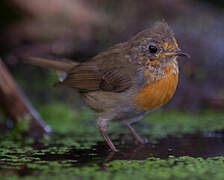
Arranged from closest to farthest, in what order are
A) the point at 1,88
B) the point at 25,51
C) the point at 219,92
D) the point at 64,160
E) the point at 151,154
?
the point at 64,160, the point at 151,154, the point at 1,88, the point at 219,92, the point at 25,51

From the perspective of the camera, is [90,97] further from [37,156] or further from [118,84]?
[37,156]

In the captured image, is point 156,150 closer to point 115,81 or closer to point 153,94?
point 153,94

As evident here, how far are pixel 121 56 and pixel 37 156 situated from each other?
1550 millimetres

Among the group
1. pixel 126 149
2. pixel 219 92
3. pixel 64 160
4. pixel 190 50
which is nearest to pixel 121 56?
pixel 126 149

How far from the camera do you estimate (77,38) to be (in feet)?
25.5

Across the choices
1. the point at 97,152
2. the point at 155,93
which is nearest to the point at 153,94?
the point at 155,93

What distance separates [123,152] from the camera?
4.20 metres

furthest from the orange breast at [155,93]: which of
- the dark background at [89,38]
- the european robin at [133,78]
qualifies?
the dark background at [89,38]

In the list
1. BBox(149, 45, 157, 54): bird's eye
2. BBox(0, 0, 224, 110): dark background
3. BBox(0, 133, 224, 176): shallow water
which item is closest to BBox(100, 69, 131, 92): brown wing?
BBox(149, 45, 157, 54): bird's eye

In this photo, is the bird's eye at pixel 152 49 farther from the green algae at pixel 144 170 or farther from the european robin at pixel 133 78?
the green algae at pixel 144 170

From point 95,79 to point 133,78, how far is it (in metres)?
0.62

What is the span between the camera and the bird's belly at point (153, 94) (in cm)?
420

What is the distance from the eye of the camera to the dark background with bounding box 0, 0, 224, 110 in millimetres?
7059

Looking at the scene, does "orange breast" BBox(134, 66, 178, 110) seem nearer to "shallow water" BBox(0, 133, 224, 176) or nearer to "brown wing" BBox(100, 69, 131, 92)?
"brown wing" BBox(100, 69, 131, 92)
